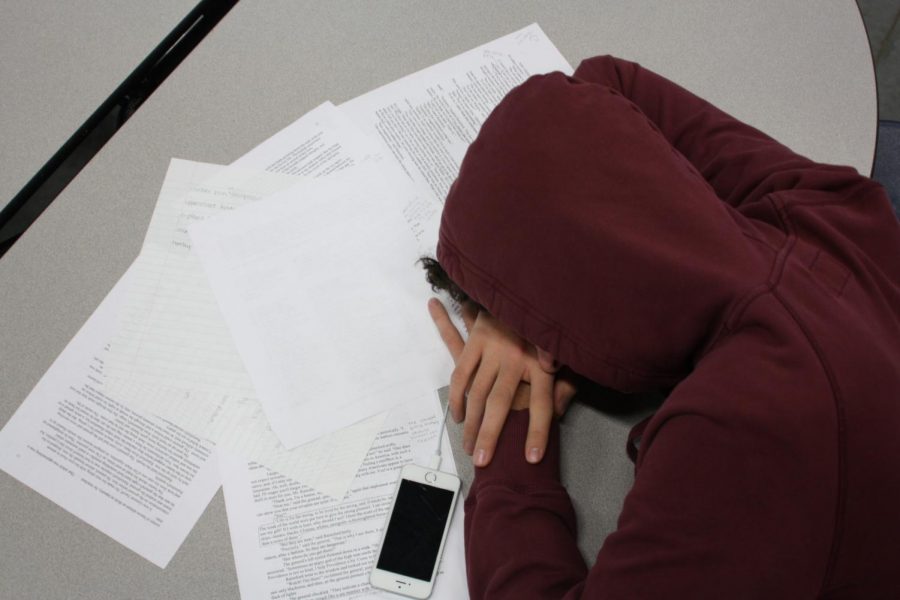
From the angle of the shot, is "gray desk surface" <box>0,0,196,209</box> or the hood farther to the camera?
"gray desk surface" <box>0,0,196,209</box>

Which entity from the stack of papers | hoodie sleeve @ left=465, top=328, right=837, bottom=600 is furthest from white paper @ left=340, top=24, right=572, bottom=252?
hoodie sleeve @ left=465, top=328, right=837, bottom=600

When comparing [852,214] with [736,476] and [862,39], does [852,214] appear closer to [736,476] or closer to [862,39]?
[736,476]

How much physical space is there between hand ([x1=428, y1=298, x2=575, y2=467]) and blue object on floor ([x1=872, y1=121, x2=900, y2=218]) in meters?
0.63

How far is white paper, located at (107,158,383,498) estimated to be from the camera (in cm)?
64

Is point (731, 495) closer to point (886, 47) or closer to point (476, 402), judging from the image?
point (476, 402)

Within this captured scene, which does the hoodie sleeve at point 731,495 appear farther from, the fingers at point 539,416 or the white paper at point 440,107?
the white paper at point 440,107

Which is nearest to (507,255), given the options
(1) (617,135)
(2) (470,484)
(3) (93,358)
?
(1) (617,135)

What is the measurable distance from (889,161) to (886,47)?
0.76 meters

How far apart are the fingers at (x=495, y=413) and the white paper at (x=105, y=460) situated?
27cm

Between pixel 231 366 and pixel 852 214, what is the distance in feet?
2.00

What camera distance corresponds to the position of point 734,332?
0.47 meters

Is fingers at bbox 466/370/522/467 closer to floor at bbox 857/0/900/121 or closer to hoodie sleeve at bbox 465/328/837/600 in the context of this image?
hoodie sleeve at bbox 465/328/837/600

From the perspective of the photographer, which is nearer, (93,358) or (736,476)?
(736,476)

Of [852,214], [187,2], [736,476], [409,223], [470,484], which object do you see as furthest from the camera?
[187,2]
